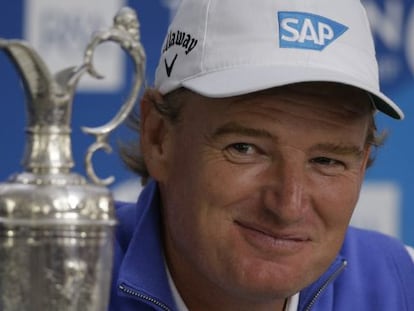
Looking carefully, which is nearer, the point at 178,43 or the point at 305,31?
the point at 305,31

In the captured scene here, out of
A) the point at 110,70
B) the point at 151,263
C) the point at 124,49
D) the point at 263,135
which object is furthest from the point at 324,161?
the point at 110,70

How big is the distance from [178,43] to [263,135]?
0.24 meters

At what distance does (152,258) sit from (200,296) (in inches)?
4.7

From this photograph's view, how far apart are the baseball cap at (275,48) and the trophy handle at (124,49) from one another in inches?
15.3

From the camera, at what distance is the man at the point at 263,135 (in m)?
1.72

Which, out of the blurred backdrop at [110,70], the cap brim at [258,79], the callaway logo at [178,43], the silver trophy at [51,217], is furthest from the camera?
the blurred backdrop at [110,70]

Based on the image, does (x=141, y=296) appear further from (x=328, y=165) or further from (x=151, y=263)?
(x=328, y=165)

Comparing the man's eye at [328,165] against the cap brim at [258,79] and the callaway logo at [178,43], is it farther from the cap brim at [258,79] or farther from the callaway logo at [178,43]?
the callaway logo at [178,43]

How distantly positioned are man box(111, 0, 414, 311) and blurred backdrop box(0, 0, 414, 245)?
3.32 feet

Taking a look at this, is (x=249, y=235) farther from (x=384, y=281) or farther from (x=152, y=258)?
(x=384, y=281)

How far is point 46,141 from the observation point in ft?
4.09

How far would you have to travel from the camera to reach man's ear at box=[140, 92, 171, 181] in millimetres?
1996

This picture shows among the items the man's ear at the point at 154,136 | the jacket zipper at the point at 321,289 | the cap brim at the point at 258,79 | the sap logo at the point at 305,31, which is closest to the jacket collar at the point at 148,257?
the man's ear at the point at 154,136

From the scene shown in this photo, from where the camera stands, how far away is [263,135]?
1767 millimetres
